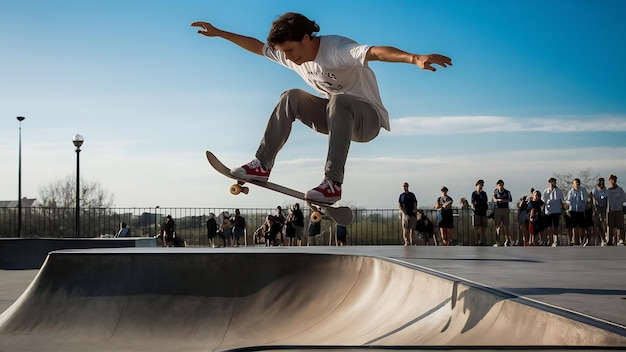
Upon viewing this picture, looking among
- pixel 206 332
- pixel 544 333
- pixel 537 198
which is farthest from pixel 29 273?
pixel 544 333

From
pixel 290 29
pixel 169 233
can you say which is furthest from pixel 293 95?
pixel 169 233

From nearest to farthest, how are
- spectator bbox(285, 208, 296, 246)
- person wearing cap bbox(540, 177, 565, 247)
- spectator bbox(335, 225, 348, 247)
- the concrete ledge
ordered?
person wearing cap bbox(540, 177, 565, 247)
spectator bbox(335, 225, 348, 247)
the concrete ledge
spectator bbox(285, 208, 296, 246)

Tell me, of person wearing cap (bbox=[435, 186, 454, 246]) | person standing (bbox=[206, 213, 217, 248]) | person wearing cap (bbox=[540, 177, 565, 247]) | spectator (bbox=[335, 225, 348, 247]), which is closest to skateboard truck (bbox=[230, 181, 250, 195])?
person wearing cap (bbox=[435, 186, 454, 246])

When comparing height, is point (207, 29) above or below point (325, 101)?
above

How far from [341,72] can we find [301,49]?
1.18ft

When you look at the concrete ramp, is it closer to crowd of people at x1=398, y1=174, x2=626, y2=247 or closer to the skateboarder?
the skateboarder

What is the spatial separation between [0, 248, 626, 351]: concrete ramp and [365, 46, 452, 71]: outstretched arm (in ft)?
5.35

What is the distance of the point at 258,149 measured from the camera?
5.48m

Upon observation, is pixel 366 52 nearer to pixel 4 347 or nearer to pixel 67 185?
pixel 4 347

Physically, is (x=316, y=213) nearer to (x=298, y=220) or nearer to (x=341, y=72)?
(x=341, y=72)

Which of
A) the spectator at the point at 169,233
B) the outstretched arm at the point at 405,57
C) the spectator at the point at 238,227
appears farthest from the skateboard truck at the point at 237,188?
the spectator at the point at 169,233

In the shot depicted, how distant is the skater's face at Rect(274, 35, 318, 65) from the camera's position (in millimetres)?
5141

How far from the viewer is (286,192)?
18.1 ft

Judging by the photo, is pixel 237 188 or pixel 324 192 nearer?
pixel 324 192
